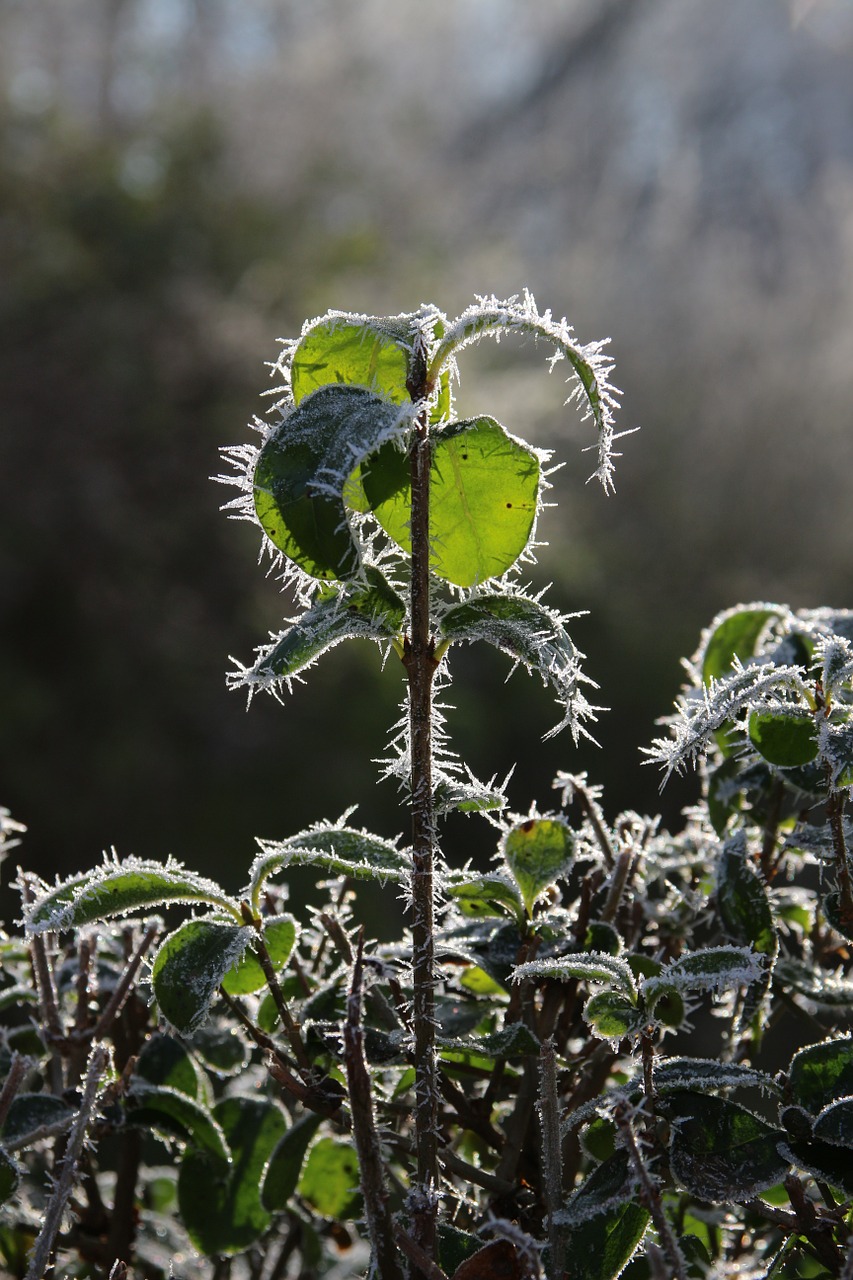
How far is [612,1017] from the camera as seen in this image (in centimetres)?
48

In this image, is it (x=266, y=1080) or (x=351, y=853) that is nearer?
(x=351, y=853)

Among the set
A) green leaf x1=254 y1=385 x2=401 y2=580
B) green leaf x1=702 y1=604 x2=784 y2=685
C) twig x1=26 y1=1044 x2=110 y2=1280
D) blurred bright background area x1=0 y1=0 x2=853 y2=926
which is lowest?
twig x1=26 y1=1044 x2=110 y2=1280

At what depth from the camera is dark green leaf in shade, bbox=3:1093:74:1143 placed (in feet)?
1.92

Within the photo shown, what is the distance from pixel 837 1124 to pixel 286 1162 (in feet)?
1.09

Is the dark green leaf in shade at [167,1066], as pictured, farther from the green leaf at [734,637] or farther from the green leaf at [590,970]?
the green leaf at [734,637]

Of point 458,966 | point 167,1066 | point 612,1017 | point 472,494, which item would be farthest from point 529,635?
point 167,1066

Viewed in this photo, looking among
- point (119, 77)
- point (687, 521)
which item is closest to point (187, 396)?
point (687, 521)

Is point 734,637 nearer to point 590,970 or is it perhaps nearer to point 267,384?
point 590,970

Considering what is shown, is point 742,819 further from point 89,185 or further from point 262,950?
point 89,185

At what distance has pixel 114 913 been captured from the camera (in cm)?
49

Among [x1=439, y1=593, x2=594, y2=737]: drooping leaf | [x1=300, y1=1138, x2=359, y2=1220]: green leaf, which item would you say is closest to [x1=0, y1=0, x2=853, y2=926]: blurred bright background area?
[x1=300, y1=1138, x2=359, y2=1220]: green leaf

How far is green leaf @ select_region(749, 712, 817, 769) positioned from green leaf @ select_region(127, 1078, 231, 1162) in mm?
391

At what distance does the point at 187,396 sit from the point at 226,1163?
486cm

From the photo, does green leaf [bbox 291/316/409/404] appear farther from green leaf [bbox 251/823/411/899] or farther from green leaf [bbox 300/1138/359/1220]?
green leaf [bbox 300/1138/359/1220]
